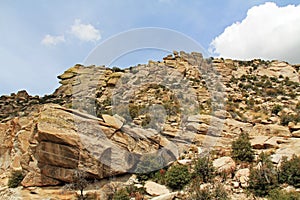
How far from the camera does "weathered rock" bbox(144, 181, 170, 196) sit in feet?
41.9

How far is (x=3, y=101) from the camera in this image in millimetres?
32906

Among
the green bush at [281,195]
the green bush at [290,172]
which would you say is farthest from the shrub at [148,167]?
the green bush at [290,172]

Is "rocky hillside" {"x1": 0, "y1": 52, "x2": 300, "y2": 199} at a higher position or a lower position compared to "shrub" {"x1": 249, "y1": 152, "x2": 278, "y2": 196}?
Result: higher

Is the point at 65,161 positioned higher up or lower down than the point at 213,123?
lower down

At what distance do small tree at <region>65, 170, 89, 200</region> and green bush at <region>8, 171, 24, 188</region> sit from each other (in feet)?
11.1

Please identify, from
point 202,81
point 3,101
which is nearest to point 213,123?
point 202,81

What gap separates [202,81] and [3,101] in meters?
24.0

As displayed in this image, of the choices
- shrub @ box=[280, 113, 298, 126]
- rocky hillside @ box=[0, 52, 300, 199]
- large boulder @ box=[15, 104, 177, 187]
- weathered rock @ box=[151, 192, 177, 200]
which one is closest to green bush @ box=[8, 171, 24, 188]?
rocky hillside @ box=[0, 52, 300, 199]

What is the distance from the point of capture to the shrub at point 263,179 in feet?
37.2

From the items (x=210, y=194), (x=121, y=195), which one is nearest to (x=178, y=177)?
(x=210, y=194)

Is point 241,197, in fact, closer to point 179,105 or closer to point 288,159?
point 288,159

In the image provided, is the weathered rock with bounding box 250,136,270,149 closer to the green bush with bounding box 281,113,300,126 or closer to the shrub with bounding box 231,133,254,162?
the shrub with bounding box 231,133,254,162

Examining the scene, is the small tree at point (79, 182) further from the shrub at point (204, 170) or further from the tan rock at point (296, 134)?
the tan rock at point (296, 134)

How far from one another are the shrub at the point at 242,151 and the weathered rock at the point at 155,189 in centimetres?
408
